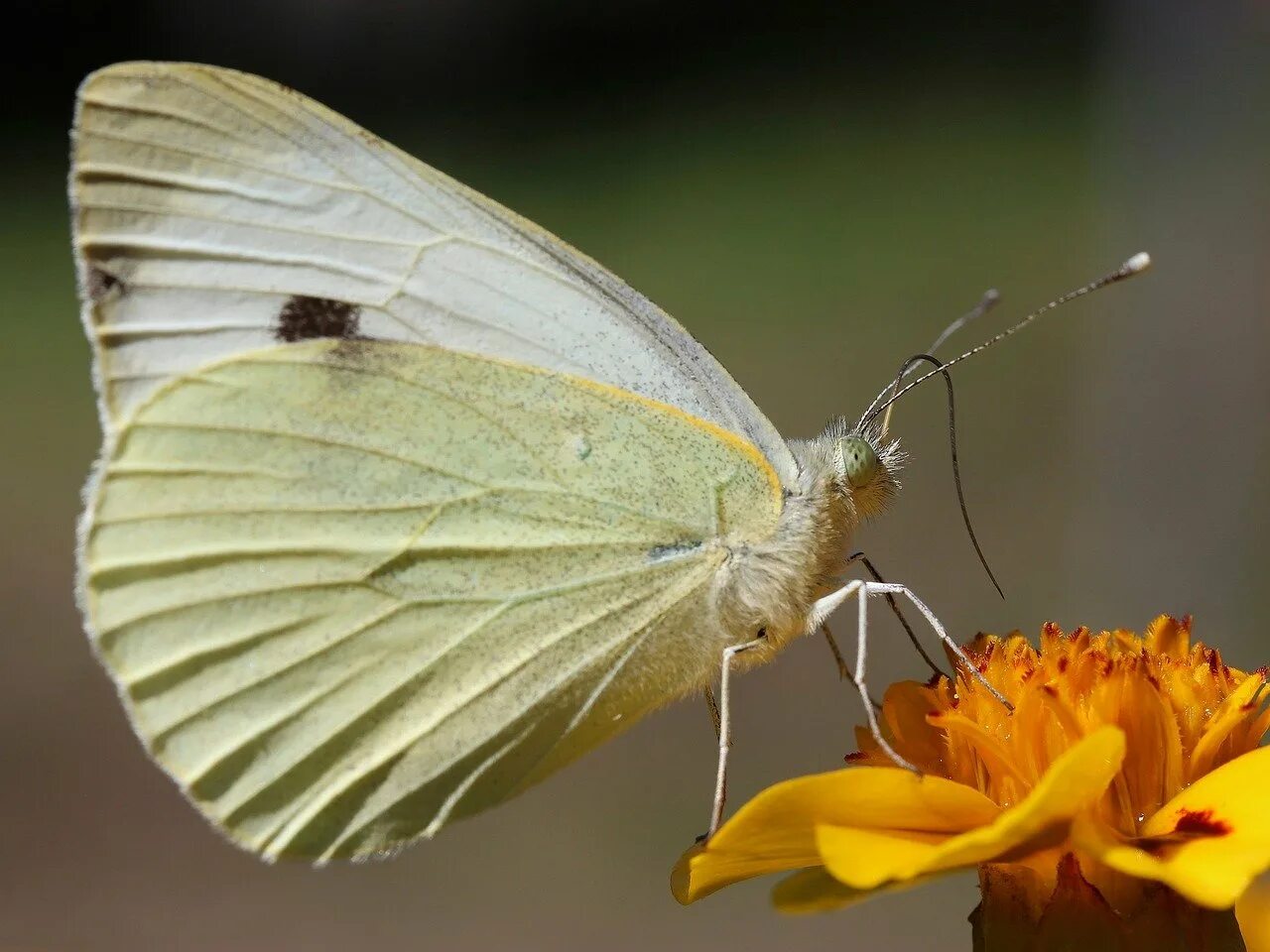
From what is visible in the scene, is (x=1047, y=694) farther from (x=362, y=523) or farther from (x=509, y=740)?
(x=362, y=523)

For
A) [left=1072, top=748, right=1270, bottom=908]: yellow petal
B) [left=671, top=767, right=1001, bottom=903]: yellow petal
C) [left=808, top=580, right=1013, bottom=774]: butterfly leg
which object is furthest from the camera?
[left=808, top=580, right=1013, bottom=774]: butterfly leg

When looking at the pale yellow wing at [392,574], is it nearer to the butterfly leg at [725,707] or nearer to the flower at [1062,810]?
the butterfly leg at [725,707]

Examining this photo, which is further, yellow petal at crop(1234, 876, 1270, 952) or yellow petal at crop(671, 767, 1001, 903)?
yellow petal at crop(1234, 876, 1270, 952)

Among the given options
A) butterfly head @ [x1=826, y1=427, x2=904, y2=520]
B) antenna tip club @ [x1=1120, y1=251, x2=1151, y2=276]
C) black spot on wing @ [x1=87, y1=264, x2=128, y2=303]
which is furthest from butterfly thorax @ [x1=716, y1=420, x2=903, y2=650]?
black spot on wing @ [x1=87, y1=264, x2=128, y2=303]

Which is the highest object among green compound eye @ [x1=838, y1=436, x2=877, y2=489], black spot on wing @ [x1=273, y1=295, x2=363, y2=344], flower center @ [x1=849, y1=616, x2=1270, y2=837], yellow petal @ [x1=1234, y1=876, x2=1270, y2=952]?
black spot on wing @ [x1=273, y1=295, x2=363, y2=344]

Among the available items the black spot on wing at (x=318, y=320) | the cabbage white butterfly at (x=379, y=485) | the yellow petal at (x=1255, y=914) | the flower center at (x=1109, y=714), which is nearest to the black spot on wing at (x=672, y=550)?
the cabbage white butterfly at (x=379, y=485)

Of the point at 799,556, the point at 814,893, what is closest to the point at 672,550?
the point at 799,556

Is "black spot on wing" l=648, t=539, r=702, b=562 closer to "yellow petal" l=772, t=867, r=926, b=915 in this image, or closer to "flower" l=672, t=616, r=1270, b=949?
"flower" l=672, t=616, r=1270, b=949
